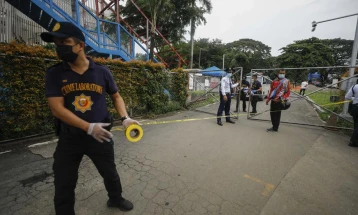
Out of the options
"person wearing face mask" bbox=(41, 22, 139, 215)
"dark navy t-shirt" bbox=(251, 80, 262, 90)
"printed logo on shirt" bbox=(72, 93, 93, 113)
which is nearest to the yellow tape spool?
"person wearing face mask" bbox=(41, 22, 139, 215)

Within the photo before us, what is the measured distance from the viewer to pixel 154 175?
118 inches

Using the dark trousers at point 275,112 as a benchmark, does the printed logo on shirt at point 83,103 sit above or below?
above

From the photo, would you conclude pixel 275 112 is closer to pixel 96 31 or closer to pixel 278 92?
pixel 278 92

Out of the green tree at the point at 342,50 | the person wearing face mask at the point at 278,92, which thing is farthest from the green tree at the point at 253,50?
the person wearing face mask at the point at 278,92

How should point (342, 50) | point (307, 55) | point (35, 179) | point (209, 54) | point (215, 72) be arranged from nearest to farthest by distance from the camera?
point (35, 179)
point (215, 72)
point (307, 55)
point (209, 54)
point (342, 50)

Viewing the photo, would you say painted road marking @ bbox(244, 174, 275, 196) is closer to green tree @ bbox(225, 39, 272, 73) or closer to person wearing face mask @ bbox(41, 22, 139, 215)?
person wearing face mask @ bbox(41, 22, 139, 215)

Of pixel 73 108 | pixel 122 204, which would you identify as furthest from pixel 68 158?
pixel 122 204

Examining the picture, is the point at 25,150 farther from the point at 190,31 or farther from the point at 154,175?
the point at 190,31

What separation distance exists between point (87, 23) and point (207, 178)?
8070 mm

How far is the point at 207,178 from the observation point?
9.73 ft

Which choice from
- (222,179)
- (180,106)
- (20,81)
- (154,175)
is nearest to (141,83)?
(180,106)

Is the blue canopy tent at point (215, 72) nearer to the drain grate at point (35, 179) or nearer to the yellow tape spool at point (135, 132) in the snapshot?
the yellow tape spool at point (135, 132)

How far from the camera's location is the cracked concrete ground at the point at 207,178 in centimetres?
233

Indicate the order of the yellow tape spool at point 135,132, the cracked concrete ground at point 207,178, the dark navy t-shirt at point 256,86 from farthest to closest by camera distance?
the dark navy t-shirt at point 256,86 < the cracked concrete ground at point 207,178 < the yellow tape spool at point 135,132
